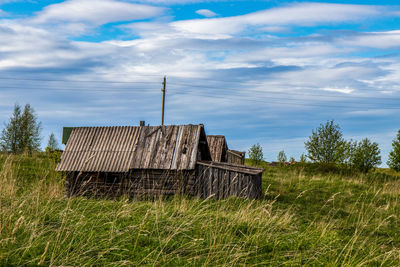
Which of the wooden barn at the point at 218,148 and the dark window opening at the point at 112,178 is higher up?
the wooden barn at the point at 218,148

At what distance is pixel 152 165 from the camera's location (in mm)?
21016

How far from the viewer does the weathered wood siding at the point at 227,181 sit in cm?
1983

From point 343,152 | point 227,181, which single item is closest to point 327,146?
point 343,152

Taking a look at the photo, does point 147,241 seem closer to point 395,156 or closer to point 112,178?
point 112,178

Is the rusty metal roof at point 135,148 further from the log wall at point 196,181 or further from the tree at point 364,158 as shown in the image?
the tree at point 364,158

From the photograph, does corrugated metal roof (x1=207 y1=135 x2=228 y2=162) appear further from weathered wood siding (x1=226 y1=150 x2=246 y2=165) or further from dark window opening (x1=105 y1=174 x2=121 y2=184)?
dark window opening (x1=105 y1=174 x2=121 y2=184)

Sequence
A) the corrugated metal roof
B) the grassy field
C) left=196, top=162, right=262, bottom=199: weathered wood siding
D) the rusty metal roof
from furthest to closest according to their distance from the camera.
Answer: the corrugated metal roof, the rusty metal roof, left=196, top=162, right=262, bottom=199: weathered wood siding, the grassy field

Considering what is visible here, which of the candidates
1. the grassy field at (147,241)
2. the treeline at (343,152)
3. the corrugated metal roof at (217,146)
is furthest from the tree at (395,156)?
the grassy field at (147,241)

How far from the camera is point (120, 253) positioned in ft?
18.0

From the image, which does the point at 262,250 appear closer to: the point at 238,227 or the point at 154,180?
the point at 238,227

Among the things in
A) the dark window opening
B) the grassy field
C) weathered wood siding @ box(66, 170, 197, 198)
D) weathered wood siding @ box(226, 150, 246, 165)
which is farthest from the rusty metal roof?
the grassy field

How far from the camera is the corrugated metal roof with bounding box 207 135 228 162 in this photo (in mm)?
30545

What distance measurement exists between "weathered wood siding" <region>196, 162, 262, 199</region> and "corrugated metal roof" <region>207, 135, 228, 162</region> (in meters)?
9.73

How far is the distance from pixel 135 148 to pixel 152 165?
70.2 inches
